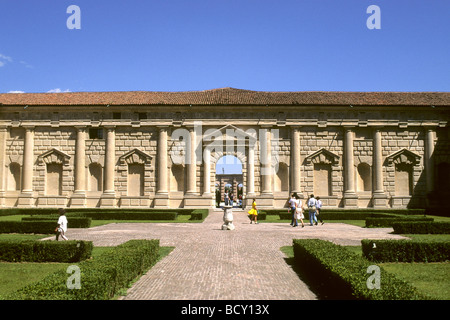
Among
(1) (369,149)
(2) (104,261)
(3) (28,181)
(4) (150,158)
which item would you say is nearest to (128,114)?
(4) (150,158)

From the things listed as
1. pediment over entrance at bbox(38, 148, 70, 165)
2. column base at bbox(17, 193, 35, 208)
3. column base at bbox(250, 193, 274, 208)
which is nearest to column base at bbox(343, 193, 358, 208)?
column base at bbox(250, 193, 274, 208)

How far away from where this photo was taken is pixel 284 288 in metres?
8.86

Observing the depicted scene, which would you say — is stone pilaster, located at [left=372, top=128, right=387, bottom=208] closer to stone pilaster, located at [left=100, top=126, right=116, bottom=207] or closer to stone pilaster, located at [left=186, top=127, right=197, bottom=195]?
stone pilaster, located at [left=186, top=127, right=197, bottom=195]

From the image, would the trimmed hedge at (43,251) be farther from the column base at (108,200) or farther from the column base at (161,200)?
the column base at (108,200)

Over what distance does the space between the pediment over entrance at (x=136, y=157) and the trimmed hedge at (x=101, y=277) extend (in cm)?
2411

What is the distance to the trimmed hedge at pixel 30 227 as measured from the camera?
18.3 metres

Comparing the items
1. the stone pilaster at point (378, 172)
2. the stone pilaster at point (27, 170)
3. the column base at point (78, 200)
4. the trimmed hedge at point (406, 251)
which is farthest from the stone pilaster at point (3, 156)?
the trimmed hedge at point (406, 251)

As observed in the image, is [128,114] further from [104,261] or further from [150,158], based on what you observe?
[104,261]

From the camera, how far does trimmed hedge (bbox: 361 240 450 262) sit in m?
11.8

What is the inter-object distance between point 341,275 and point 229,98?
97.4 ft

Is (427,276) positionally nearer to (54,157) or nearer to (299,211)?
(299,211)

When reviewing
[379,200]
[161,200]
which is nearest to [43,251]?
[161,200]

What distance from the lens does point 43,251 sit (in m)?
11.9

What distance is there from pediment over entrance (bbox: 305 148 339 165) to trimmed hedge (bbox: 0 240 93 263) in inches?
1019
